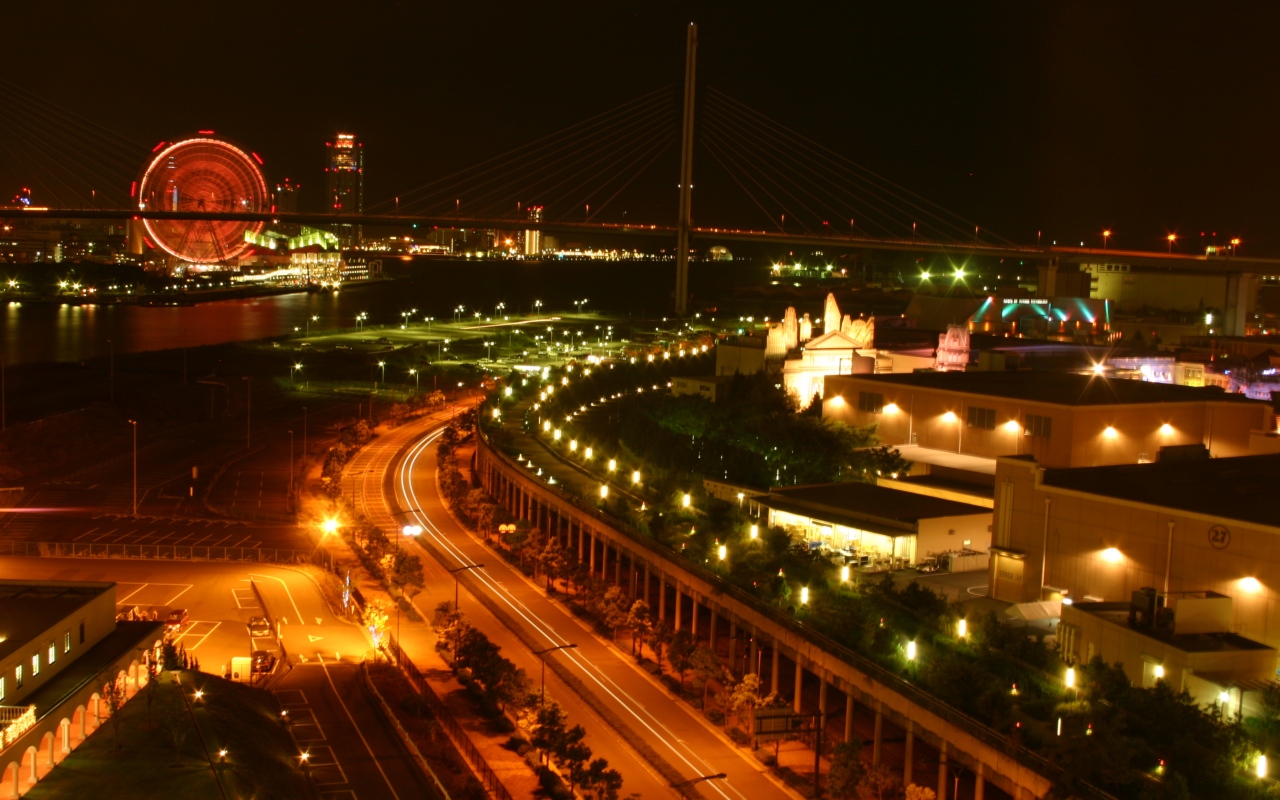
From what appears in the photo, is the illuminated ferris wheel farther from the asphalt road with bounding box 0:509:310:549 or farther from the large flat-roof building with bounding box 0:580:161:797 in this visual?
the large flat-roof building with bounding box 0:580:161:797

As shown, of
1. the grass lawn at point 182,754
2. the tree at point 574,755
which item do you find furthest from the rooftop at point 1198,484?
the grass lawn at point 182,754

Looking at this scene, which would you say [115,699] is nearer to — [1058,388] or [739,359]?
[1058,388]

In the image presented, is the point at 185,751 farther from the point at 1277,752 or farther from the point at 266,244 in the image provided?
the point at 266,244

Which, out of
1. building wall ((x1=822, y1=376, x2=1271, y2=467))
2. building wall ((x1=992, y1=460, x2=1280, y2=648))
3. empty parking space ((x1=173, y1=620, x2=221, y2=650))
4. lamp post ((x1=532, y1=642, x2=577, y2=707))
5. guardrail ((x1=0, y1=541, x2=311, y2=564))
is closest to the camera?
building wall ((x1=992, y1=460, x2=1280, y2=648))

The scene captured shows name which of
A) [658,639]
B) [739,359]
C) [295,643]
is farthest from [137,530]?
[739,359]

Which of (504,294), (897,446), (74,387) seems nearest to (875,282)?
(504,294)

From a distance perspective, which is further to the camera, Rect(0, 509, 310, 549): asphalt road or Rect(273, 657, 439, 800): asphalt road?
Rect(0, 509, 310, 549): asphalt road

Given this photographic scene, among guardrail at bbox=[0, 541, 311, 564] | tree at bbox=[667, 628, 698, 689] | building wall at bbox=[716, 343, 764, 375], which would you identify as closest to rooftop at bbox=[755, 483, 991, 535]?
tree at bbox=[667, 628, 698, 689]
